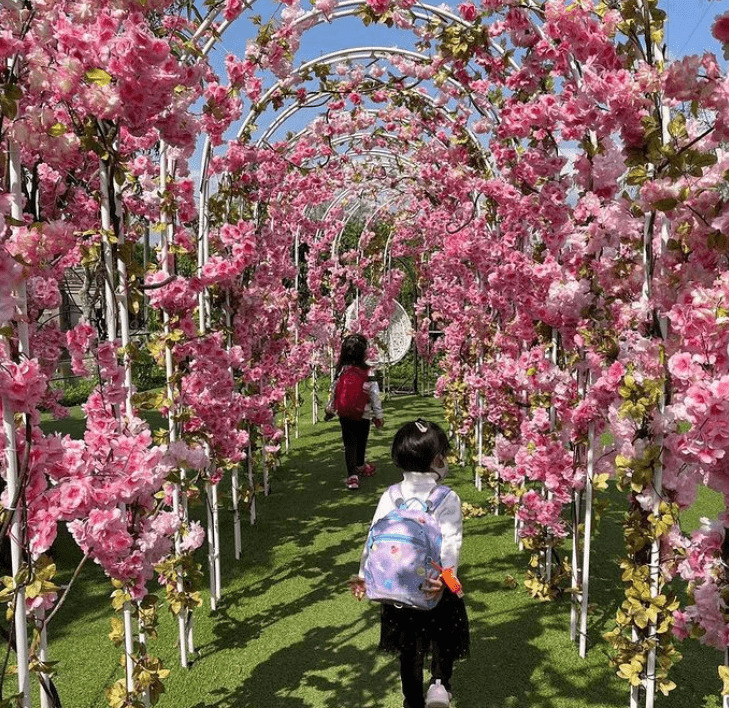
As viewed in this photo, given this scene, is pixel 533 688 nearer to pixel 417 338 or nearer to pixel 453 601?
pixel 453 601

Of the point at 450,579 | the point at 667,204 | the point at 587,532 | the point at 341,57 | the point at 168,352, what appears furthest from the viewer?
the point at 341,57

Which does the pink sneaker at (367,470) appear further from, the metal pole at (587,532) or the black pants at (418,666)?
the black pants at (418,666)

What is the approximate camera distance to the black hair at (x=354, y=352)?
610cm

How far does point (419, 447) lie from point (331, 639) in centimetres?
156

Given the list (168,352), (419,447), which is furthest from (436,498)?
(168,352)

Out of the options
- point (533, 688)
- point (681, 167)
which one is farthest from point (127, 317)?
point (533, 688)

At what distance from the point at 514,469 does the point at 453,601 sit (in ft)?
5.34

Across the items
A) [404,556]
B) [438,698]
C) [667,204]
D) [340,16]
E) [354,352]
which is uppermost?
[340,16]

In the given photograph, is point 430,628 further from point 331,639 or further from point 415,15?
point 415,15

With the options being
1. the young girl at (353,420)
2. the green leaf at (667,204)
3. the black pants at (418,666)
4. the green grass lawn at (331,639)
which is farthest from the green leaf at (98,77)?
the young girl at (353,420)

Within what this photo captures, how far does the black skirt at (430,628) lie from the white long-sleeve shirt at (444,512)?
0.66 feet

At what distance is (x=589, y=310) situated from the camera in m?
2.91

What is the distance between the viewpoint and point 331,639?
3.45 m

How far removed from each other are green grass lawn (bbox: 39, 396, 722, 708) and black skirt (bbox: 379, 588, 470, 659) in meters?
0.51
